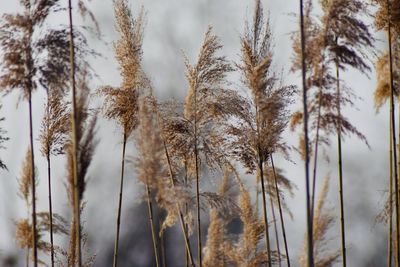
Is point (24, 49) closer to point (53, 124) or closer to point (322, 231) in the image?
point (53, 124)

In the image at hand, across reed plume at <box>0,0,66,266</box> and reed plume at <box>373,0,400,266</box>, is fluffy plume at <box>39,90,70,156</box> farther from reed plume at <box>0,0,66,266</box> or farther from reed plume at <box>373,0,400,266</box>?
reed plume at <box>373,0,400,266</box>

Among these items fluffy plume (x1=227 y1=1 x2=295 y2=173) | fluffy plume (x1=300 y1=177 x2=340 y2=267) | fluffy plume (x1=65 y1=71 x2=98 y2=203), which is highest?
fluffy plume (x1=227 y1=1 x2=295 y2=173)

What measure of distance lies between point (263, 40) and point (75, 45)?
5.25 ft

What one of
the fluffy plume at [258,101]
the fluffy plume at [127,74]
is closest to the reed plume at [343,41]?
the fluffy plume at [258,101]

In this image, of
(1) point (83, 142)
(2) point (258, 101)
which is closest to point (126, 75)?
(2) point (258, 101)

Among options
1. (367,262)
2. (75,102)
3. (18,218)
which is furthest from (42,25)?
(367,262)

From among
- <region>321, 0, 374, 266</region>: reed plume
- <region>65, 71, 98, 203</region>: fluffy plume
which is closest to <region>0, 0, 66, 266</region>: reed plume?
<region>65, 71, 98, 203</region>: fluffy plume

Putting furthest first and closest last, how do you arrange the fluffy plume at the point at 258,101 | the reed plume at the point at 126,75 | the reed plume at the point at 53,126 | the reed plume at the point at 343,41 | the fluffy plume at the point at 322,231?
1. the reed plume at the point at 53,126
2. the reed plume at the point at 126,75
3. the fluffy plume at the point at 322,231
4. the fluffy plume at the point at 258,101
5. the reed plume at the point at 343,41

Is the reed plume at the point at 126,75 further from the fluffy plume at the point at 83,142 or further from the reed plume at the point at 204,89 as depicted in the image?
the fluffy plume at the point at 83,142

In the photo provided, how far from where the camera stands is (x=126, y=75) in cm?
521

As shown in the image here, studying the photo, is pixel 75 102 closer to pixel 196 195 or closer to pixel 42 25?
pixel 42 25

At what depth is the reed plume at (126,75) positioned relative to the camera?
516 centimetres

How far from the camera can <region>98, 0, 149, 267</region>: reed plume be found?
5164mm

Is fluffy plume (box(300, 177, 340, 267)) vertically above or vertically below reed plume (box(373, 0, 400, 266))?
below
